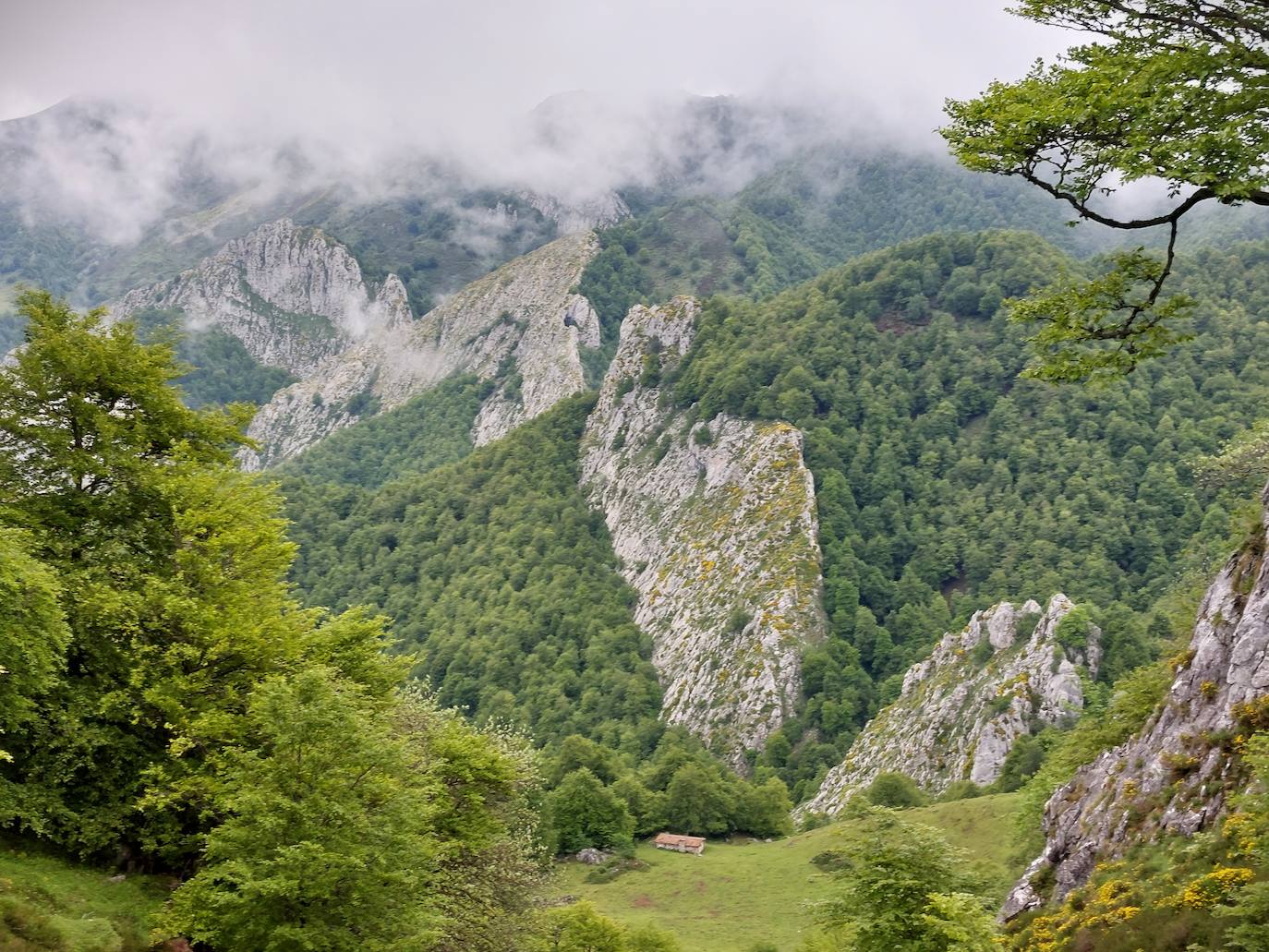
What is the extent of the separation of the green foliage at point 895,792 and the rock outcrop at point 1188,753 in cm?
6274

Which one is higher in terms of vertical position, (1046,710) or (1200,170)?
(1200,170)

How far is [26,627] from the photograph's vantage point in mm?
19609

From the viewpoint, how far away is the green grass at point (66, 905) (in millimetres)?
17297

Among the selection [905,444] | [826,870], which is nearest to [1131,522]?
[905,444]

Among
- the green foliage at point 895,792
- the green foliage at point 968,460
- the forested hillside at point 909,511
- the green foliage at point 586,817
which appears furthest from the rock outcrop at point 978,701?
the green foliage at point 586,817

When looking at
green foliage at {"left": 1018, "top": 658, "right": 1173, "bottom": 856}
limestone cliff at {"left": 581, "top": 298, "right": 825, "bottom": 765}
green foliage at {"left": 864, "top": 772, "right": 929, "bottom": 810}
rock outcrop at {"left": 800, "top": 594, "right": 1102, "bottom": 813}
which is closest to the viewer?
green foliage at {"left": 1018, "top": 658, "right": 1173, "bottom": 856}

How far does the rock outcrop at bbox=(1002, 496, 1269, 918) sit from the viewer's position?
20.7 meters

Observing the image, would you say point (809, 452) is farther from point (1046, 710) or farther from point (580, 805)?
point (580, 805)

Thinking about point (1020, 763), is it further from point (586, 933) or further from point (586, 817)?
point (586, 933)

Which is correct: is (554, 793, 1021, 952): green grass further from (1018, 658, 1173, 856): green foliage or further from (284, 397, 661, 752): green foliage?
(284, 397, 661, 752): green foliage

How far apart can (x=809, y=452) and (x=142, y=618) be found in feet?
511

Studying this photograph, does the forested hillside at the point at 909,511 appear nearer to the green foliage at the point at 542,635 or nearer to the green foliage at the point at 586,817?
the green foliage at the point at 542,635

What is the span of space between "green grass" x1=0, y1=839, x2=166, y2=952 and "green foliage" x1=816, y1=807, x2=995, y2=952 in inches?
699

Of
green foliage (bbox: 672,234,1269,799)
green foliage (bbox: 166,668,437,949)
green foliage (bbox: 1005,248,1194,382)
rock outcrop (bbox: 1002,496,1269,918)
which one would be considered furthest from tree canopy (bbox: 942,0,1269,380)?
green foliage (bbox: 672,234,1269,799)
